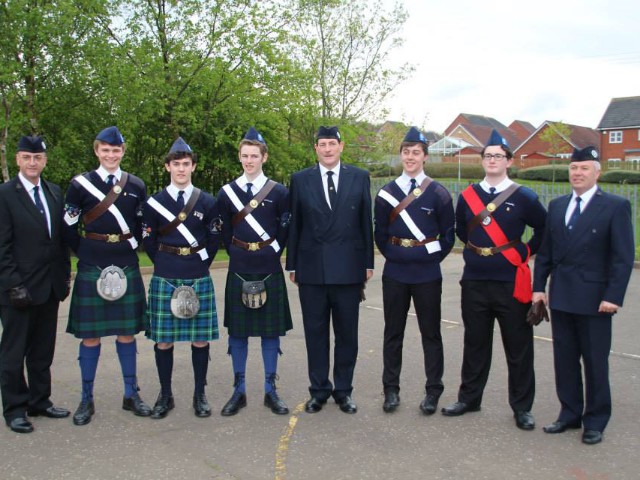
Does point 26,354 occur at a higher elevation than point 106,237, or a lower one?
lower

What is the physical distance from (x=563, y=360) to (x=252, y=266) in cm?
223

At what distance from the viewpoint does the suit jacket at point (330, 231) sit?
475 centimetres

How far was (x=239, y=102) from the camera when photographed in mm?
16844

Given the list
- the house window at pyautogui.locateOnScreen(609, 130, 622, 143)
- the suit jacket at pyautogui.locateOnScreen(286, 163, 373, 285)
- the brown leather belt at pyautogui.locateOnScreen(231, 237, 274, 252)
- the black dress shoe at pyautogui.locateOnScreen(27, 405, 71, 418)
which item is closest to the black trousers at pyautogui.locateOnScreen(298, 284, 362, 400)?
the suit jacket at pyautogui.locateOnScreen(286, 163, 373, 285)

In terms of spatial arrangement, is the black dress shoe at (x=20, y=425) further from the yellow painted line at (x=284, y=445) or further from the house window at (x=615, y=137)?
the house window at (x=615, y=137)

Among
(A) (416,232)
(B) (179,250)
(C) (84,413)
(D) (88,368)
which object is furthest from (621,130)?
(C) (84,413)

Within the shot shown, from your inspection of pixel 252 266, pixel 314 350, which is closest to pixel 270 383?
pixel 314 350

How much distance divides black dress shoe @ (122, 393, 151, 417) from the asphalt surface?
55mm

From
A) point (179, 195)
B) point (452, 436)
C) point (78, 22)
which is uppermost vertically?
point (78, 22)

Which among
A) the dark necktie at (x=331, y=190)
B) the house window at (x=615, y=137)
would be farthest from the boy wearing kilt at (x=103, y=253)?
the house window at (x=615, y=137)

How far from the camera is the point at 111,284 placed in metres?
4.59

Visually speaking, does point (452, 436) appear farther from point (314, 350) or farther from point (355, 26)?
point (355, 26)

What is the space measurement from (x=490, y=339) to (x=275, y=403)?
1.61 m

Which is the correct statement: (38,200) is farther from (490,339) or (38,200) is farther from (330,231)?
(490,339)
